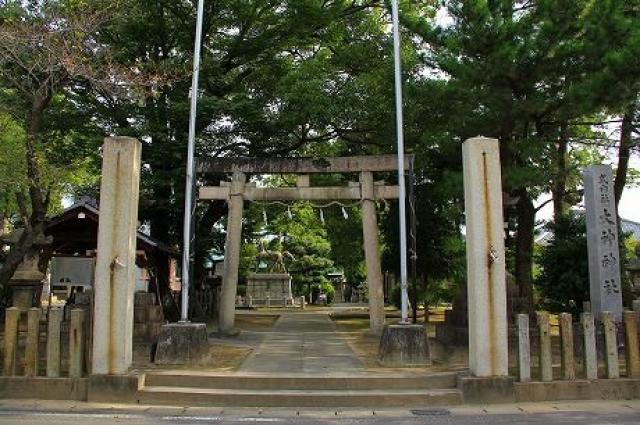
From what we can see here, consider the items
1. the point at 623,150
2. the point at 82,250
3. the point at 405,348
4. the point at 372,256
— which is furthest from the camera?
→ the point at 82,250

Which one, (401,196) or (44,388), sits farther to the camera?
(401,196)

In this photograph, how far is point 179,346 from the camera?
430 inches

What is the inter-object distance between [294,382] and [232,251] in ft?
26.3

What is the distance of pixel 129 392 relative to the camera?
9.09 metres

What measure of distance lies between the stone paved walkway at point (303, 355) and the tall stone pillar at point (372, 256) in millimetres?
1188

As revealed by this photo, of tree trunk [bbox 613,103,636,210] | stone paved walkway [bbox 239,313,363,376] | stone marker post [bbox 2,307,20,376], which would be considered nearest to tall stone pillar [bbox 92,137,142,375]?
stone marker post [bbox 2,307,20,376]

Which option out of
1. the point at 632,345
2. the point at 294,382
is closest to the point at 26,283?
the point at 294,382

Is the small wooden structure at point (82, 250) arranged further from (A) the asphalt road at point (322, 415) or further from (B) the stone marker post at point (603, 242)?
(B) the stone marker post at point (603, 242)

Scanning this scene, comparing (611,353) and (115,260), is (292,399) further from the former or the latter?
(611,353)

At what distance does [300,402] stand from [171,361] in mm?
2899

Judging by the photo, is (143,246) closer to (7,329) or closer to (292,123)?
(292,123)

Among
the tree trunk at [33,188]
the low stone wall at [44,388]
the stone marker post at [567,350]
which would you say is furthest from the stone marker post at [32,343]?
the stone marker post at [567,350]

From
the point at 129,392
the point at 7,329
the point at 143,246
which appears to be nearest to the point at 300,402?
the point at 129,392

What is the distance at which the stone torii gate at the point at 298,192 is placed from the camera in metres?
17.0
